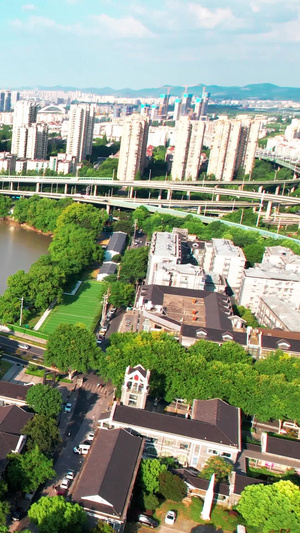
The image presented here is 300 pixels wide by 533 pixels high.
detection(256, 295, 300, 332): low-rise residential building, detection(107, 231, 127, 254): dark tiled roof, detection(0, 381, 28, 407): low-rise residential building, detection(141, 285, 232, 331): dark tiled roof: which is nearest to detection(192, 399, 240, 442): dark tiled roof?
detection(0, 381, 28, 407): low-rise residential building

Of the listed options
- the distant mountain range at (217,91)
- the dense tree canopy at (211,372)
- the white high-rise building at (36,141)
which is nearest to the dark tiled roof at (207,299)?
the dense tree canopy at (211,372)

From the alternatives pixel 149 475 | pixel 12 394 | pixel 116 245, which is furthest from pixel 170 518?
pixel 116 245

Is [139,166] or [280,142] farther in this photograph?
[280,142]

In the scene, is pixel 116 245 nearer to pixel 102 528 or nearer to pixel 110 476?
pixel 110 476

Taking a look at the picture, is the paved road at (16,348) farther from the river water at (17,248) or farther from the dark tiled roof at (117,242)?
the dark tiled roof at (117,242)

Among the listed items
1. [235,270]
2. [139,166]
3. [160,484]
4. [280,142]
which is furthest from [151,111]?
[160,484]

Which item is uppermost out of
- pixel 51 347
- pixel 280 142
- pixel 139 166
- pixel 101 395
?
pixel 280 142

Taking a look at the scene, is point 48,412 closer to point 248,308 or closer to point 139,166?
point 248,308
